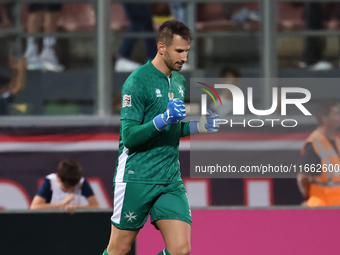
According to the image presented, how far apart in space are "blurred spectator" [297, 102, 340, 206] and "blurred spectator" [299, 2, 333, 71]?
0.58 metres

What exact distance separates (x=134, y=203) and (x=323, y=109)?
3.22 metres

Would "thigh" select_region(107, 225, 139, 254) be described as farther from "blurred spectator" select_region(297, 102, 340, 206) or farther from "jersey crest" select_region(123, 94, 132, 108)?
"blurred spectator" select_region(297, 102, 340, 206)

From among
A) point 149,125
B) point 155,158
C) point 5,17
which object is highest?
point 5,17

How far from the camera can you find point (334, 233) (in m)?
4.52

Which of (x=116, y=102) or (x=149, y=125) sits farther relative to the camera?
(x=116, y=102)

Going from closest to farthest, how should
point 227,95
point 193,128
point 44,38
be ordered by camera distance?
point 193,128 → point 227,95 → point 44,38

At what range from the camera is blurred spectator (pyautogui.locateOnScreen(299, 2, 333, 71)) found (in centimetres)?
612

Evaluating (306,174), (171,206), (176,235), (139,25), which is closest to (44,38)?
(139,25)

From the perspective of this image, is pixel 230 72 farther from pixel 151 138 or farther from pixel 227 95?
pixel 151 138

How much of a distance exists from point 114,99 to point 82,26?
1.02 metres

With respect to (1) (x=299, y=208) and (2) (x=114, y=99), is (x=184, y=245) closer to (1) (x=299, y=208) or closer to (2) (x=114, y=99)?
(1) (x=299, y=208)

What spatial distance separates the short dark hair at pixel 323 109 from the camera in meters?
5.96

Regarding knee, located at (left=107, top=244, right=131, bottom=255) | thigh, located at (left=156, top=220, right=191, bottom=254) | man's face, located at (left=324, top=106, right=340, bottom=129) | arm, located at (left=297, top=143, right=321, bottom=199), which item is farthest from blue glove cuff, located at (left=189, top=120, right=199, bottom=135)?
man's face, located at (left=324, top=106, right=340, bottom=129)

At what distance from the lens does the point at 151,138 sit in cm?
341
